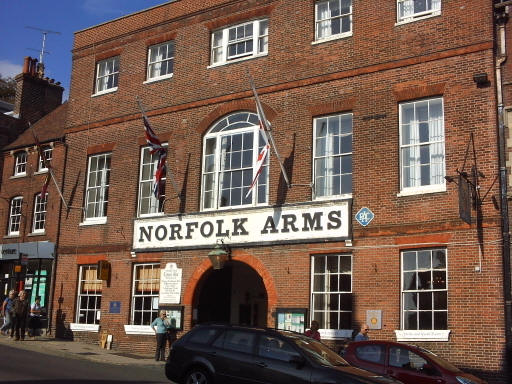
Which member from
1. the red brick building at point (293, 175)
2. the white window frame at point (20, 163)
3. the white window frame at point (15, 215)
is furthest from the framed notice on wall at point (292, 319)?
the white window frame at point (20, 163)

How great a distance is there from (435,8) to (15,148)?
19202mm

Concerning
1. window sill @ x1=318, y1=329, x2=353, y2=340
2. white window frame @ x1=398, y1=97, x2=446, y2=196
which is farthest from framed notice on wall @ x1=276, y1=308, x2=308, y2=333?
white window frame @ x1=398, y1=97, x2=446, y2=196

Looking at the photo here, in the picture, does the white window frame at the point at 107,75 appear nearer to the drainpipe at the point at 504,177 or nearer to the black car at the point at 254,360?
the drainpipe at the point at 504,177

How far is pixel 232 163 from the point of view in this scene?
2094 cm

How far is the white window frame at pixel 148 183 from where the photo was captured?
22328 millimetres

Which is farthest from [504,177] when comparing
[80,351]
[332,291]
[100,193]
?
[100,193]

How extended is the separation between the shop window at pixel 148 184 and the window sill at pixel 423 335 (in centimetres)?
923

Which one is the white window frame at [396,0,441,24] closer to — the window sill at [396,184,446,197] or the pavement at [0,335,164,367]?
the window sill at [396,184,446,197]

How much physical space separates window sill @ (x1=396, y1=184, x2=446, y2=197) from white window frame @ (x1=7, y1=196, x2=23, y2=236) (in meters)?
17.3

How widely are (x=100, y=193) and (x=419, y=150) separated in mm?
11734

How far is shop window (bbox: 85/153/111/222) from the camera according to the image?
23750mm

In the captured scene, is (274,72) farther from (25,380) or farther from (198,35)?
(25,380)

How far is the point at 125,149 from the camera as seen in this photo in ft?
76.9

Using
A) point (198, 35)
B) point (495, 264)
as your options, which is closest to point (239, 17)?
point (198, 35)
